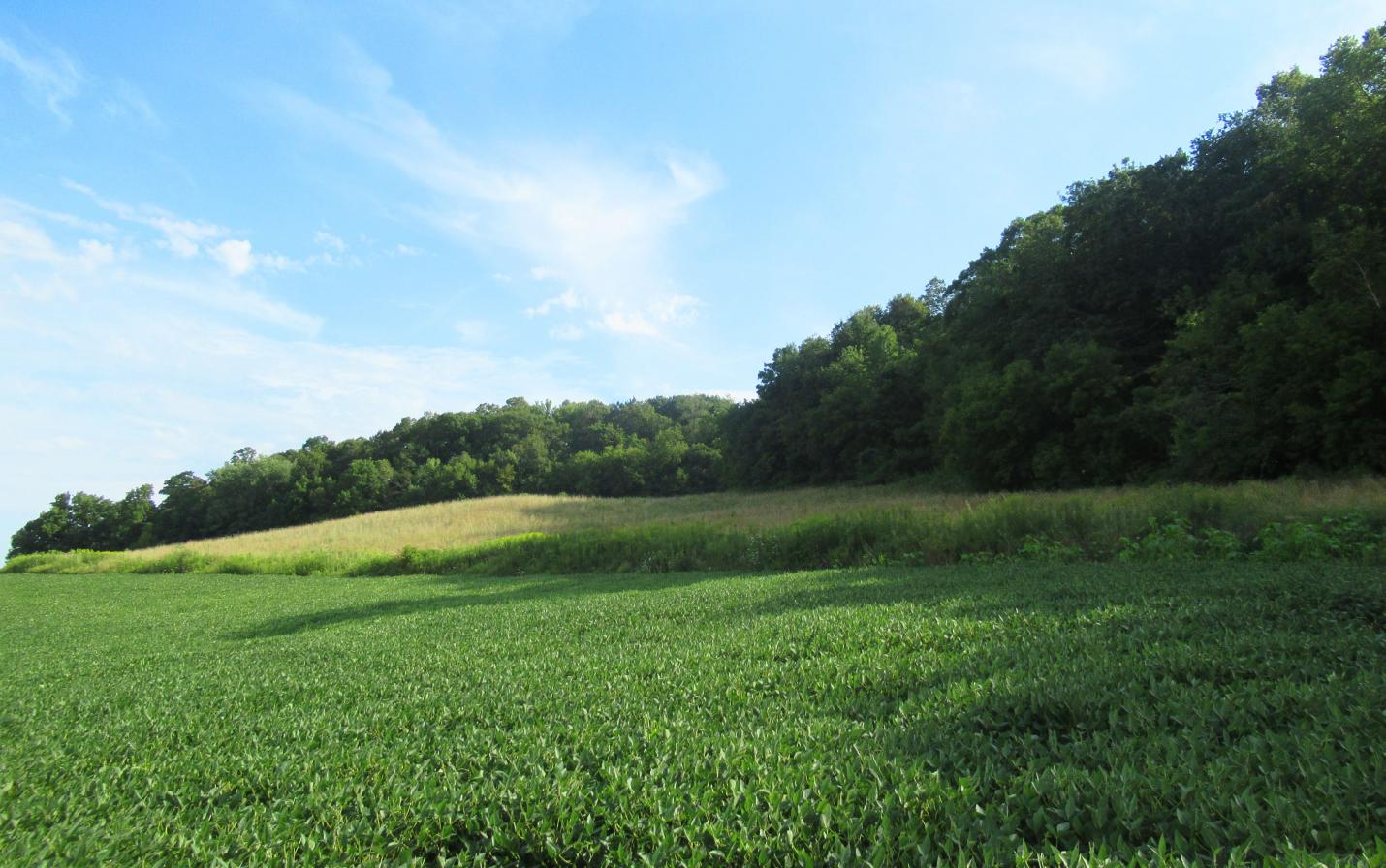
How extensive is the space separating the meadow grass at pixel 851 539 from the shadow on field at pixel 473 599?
3438 millimetres

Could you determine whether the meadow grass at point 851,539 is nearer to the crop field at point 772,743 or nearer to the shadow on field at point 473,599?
the shadow on field at point 473,599

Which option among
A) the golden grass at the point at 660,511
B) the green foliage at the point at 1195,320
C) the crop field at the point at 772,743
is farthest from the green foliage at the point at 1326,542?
the green foliage at the point at 1195,320

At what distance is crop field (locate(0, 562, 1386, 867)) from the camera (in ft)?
6.78

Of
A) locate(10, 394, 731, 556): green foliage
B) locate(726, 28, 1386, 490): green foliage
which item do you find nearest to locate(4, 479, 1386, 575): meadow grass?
locate(726, 28, 1386, 490): green foliage

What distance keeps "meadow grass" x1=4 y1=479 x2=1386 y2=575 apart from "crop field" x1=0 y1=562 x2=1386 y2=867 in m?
5.90

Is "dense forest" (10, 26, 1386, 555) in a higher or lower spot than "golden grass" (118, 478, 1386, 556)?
higher

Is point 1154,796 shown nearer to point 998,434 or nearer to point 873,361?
point 998,434

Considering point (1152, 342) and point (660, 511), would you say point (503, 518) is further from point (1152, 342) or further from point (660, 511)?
point (1152, 342)

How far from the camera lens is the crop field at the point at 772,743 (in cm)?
207

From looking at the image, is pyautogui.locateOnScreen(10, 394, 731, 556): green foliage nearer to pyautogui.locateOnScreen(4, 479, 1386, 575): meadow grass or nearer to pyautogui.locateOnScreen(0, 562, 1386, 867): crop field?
pyautogui.locateOnScreen(4, 479, 1386, 575): meadow grass

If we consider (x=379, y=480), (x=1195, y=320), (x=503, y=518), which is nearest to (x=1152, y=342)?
(x=1195, y=320)

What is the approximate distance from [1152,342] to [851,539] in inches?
879

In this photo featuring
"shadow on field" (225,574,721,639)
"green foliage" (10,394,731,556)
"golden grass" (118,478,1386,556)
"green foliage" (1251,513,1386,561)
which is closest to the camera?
"green foliage" (1251,513,1386,561)

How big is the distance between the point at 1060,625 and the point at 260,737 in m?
5.32
